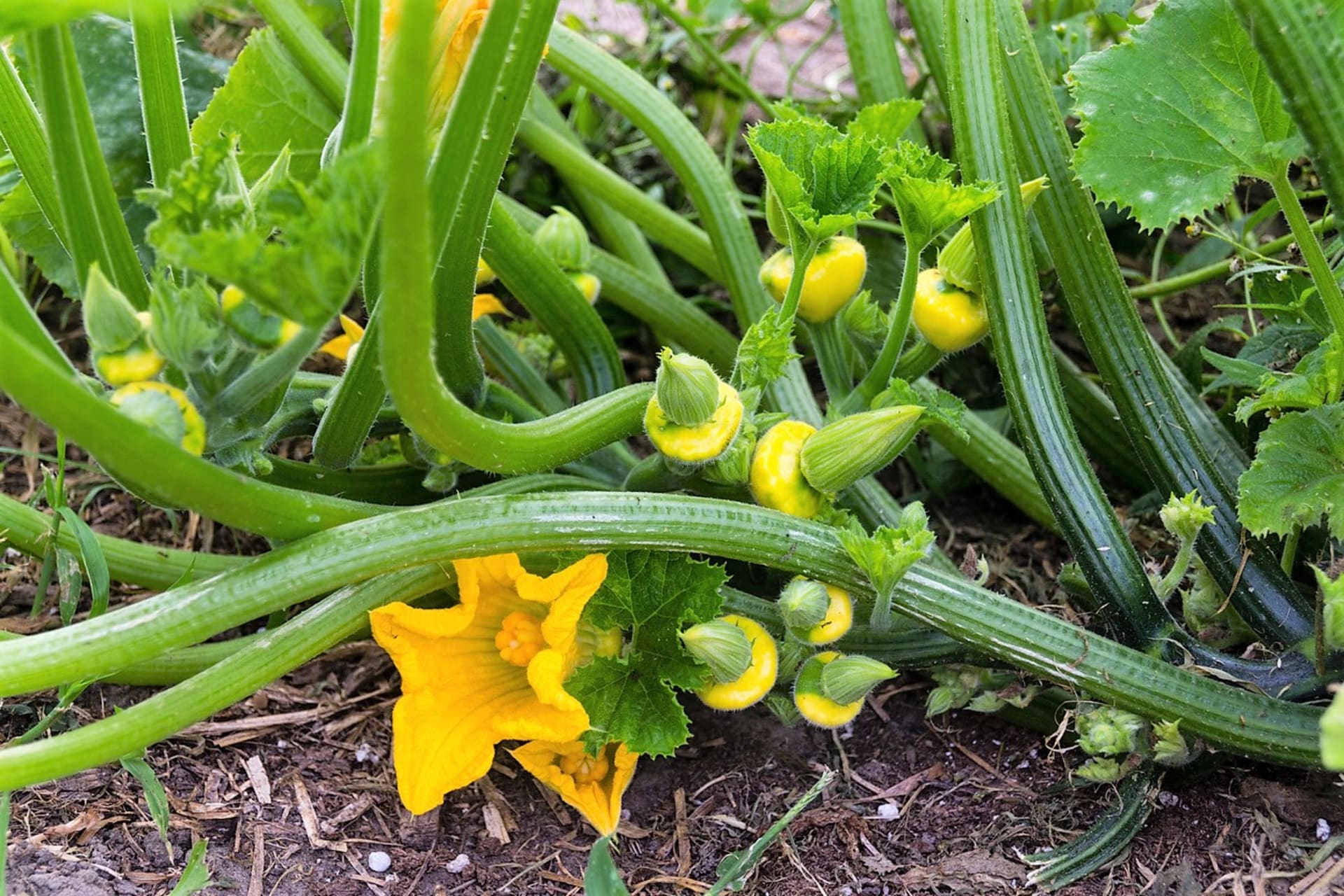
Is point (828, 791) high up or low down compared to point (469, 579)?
down

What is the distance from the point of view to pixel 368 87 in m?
1.21

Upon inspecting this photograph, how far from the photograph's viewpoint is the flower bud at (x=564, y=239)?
1776 millimetres

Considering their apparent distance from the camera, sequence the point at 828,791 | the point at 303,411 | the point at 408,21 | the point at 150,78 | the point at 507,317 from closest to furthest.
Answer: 1. the point at 408,21
2. the point at 150,78
3. the point at 303,411
4. the point at 828,791
5. the point at 507,317

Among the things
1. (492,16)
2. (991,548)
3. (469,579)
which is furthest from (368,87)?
(991,548)

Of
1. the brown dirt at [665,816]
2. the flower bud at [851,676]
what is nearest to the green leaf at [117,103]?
the brown dirt at [665,816]

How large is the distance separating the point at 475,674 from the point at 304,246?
0.66 m

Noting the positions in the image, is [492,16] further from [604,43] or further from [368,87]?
[604,43]

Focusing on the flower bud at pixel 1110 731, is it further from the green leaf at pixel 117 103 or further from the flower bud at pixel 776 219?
the green leaf at pixel 117 103

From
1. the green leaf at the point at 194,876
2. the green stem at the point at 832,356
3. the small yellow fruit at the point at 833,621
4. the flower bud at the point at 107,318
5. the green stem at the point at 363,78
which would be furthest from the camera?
the green stem at the point at 832,356

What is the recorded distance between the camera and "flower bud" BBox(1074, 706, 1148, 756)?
4.47 feet

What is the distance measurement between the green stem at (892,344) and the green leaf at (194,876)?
0.92m

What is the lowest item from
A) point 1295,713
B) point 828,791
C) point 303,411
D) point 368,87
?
point 828,791

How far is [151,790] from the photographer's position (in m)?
1.34

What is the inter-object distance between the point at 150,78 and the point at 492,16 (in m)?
0.53
